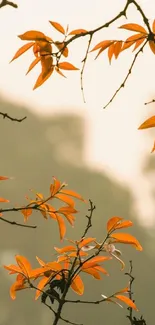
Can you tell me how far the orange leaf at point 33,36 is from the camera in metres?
1.58

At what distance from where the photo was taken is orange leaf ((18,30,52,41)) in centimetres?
158

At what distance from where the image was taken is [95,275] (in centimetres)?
183

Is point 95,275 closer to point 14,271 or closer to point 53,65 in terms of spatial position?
point 14,271

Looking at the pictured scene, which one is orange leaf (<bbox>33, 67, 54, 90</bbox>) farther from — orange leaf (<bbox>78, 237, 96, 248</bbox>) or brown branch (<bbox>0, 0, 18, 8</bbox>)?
orange leaf (<bbox>78, 237, 96, 248</bbox>)

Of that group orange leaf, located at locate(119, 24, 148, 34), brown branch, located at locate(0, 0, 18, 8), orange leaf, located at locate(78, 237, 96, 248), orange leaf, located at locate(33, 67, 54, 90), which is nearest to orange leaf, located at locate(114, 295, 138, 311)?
orange leaf, located at locate(78, 237, 96, 248)

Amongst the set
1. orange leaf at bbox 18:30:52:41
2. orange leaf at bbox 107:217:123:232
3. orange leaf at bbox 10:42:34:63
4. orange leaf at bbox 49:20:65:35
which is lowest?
orange leaf at bbox 107:217:123:232

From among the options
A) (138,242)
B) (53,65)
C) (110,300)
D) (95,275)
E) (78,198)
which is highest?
→ (53,65)

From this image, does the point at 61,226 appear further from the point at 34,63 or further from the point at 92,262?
the point at 34,63

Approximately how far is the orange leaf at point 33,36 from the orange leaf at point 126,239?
0.79 m

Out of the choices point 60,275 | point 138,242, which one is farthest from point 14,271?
point 138,242

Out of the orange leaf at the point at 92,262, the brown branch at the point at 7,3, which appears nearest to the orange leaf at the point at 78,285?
the orange leaf at the point at 92,262

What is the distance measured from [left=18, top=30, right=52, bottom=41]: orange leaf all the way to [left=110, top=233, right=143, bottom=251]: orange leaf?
795 millimetres

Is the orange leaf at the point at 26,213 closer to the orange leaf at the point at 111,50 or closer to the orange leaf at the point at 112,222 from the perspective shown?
the orange leaf at the point at 112,222

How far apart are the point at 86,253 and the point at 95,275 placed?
9 cm
